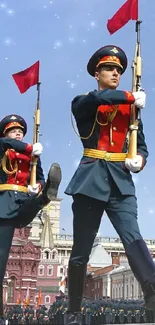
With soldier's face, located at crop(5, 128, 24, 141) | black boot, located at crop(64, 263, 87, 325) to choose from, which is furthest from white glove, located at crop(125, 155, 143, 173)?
soldier's face, located at crop(5, 128, 24, 141)

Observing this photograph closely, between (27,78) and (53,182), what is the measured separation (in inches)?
88.8

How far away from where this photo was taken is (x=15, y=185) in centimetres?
644

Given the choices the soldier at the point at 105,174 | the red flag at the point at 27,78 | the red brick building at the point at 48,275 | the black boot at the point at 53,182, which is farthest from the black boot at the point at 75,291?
the red brick building at the point at 48,275

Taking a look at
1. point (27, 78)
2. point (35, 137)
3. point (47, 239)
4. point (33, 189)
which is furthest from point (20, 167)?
point (47, 239)

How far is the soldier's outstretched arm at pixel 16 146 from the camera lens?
6.43 m

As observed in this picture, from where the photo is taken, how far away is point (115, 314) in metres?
22.9

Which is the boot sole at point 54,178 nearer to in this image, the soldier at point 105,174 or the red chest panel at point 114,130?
the soldier at point 105,174

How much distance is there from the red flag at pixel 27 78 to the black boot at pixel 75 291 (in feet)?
9.95

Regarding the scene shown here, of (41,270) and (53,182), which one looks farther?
(41,270)

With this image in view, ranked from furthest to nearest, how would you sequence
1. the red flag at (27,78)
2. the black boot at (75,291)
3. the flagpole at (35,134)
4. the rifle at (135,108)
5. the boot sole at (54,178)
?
the red flag at (27,78) → the flagpole at (35,134) → the boot sole at (54,178) → the black boot at (75,291) → the rifle at (135,108)

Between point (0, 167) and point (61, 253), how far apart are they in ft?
278

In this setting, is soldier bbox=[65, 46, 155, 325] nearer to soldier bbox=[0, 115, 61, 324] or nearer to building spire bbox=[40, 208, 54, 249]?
soldier bbox=[0, 115, 61, 324]

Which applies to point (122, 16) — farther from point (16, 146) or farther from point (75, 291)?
→ point (75, 291)

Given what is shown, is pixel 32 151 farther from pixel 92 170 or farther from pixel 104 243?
pixel 104 243
